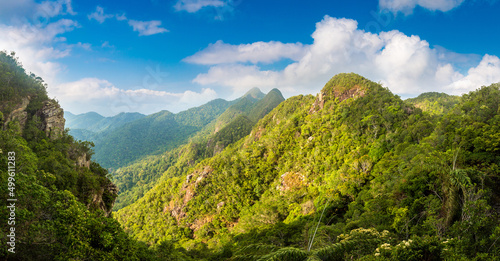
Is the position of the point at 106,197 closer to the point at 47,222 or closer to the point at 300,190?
the point at 47,222

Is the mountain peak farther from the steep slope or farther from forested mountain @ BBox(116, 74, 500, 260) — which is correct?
the steep slope

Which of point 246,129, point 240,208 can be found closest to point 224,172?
point 240,208

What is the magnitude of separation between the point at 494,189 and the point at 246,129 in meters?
185

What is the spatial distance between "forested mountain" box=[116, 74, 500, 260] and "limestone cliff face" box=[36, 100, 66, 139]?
32.3 metres

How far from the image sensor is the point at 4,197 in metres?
11.0

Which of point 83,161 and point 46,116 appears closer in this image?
point 83,161

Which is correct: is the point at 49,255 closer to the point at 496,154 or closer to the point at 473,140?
the point at 496,154

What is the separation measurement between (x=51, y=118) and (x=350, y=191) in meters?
61.2

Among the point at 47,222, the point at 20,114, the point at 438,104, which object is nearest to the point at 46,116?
the point at 20,114

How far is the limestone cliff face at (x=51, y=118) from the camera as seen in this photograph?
39156 millimetres

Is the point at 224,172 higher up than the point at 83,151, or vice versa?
the point at 83,151

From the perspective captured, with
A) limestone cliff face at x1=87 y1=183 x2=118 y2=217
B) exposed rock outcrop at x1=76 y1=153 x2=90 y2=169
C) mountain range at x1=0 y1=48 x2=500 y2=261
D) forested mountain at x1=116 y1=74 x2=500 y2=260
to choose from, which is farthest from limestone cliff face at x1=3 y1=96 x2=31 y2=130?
forested mountain at x1=116 y1=74 x2=500 y2=260

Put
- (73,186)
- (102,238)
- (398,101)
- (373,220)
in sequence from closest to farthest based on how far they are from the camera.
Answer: (102,238)
(373,220)
(73,186)
(398,101)

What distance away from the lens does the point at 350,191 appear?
41281mm
